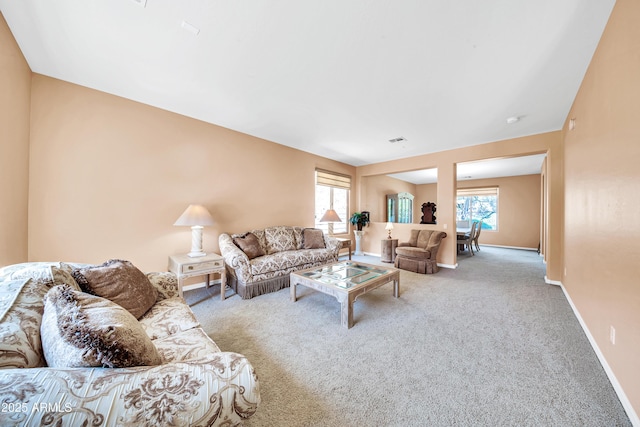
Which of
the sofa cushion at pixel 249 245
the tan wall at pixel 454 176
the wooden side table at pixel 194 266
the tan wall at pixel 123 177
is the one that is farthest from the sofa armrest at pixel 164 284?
A: the tan wall at pixel 454 176

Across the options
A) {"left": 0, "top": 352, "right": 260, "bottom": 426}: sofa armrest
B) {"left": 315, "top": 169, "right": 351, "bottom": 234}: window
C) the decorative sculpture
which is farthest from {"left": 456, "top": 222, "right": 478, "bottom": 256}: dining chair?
{"left": 0, "top": 352, "right": 260, "bottom": 426}: sofa armrest

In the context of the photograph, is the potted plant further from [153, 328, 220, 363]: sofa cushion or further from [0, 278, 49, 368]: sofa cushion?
[0, 278, 49, 368]: sofa cushion

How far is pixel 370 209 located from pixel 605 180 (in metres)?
5.47

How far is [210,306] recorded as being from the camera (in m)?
2.91

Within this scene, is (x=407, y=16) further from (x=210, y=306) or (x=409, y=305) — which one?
(x=210, y=306)

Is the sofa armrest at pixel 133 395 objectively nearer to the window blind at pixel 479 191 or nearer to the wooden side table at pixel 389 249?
the wooden side table at pixel 389 249

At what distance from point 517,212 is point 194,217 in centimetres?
977

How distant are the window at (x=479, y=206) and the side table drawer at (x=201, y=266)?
820 centimetres

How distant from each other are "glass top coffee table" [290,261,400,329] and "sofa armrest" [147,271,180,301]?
138 cm

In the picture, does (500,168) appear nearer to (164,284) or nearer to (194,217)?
(194,217)

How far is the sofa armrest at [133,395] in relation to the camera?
612mm

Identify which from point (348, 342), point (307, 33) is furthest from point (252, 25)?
point (348, 342)

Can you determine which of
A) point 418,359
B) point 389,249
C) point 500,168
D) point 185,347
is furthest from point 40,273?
point 500,168

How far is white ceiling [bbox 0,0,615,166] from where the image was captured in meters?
1.66
